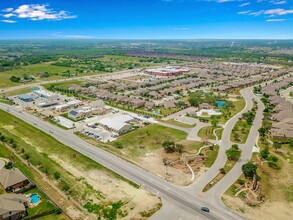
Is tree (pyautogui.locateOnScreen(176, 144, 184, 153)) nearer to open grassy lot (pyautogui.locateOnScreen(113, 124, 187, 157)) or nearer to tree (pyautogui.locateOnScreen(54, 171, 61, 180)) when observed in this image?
open grassy lot (pyautogui.locateOnScreen(113, 124, 187, 157))

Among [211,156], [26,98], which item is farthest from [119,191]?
[26,98]

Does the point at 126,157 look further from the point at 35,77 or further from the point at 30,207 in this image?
the point at 35,77

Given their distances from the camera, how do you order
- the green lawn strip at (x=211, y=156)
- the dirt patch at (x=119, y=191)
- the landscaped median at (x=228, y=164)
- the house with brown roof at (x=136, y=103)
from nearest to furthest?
1. the dirt patch at (x=119, y=191)
2. the landscaped median at (x=228, y=164)
3. the green lawn strip at (x=211, y=156)
4. the house with brown roof at (x=136, y=103)

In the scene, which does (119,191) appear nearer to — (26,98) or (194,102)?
(194,102)

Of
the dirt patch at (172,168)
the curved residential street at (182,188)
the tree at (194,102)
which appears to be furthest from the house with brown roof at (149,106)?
the dirt patch at (172,168)

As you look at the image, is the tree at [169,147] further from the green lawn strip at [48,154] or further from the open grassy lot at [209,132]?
the green lawn strip at [48,154]

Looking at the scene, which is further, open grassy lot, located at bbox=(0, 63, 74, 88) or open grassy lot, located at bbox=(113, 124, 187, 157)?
open grassy lot, located at bbox=(0, 63, 74, 88)

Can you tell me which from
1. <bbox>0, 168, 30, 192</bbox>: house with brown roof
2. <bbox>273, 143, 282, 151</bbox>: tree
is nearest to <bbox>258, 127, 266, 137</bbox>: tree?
<bbox>273, 143, 282, 151</bbox>: tree
